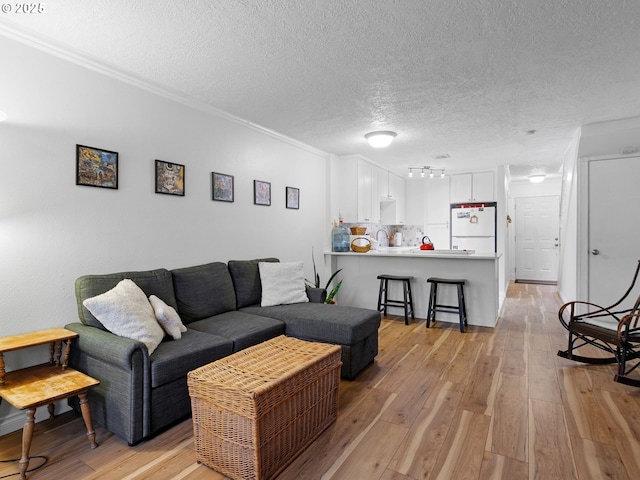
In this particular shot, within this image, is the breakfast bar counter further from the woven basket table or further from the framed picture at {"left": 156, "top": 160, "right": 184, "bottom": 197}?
the woven basket table

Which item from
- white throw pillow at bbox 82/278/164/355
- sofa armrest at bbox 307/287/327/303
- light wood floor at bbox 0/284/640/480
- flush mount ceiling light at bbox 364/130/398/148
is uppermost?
flush mount ceiling light at bbox 364/130/398/148

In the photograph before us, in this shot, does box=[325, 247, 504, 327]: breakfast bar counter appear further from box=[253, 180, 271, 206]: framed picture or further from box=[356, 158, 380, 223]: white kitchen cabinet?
box=[253, 180, 271, 206]: framed picture

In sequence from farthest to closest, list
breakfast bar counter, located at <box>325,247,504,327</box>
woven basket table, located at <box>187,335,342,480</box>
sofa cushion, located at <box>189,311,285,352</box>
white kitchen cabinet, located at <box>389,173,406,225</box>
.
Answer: white kitchen cabinet, located at <box>389,173,406,225</box> → breakfast bar counter, located at <box>325,247,504,327</box> → sofa cushion, located at <box>189,311,285,352</box> → woven basket table, located at <box>187,335,342,480</box>

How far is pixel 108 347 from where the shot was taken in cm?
204

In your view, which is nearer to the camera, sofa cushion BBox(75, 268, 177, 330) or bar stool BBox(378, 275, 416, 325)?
sofa cushion BBox(75, 268, 177, 330)

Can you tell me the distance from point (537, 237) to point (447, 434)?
25.1 ft

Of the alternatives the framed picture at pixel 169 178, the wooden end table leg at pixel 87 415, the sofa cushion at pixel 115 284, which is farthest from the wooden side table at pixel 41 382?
the framed picture at pixel 169 178

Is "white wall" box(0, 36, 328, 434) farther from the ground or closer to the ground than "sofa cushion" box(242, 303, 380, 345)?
farther from the ground

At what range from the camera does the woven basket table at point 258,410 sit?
1.68m

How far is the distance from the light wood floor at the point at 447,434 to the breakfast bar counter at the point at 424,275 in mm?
1259

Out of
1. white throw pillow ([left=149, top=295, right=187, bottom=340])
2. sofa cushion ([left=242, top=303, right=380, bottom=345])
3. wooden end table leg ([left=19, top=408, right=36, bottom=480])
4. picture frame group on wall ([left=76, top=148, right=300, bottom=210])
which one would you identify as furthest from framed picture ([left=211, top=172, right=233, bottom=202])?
wooden end table leg ([left=19, top=408, right=36, bottom=480])

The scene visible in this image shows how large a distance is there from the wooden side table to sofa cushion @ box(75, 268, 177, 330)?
16 centimetres

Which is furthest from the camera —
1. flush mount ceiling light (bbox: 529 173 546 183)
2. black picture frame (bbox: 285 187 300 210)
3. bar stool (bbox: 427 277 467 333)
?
flush mount ceiling light (bbox: 529 173 546 183)

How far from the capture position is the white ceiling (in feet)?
6.57
